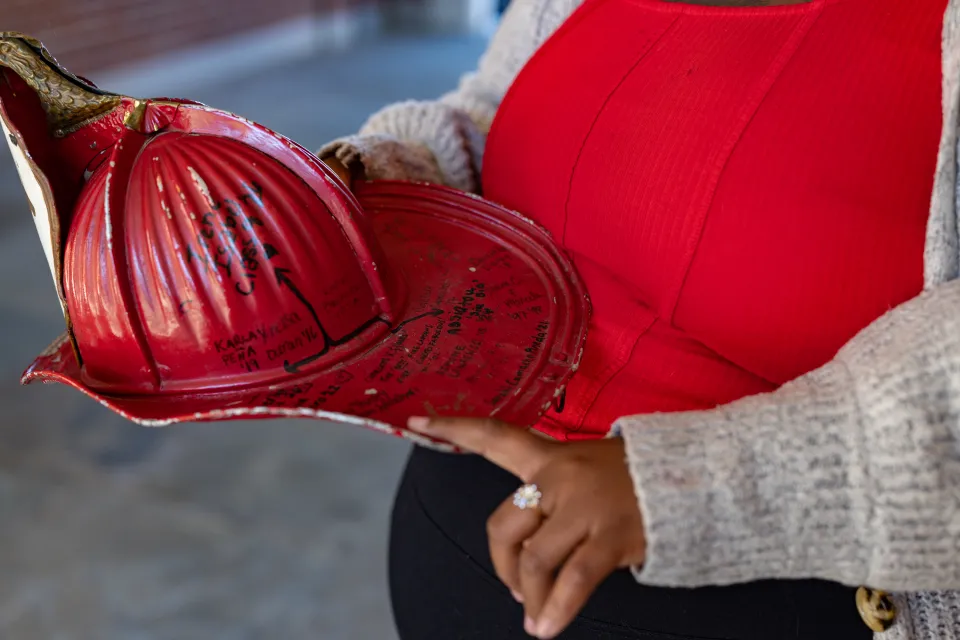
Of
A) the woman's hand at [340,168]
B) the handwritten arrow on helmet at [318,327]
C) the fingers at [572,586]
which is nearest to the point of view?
the fingers at [572,586]

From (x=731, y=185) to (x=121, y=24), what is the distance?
135 inches

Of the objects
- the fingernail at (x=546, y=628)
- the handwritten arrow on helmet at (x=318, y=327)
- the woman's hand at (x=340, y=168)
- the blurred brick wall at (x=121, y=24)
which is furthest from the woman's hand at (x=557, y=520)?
the blurred brick wall at (x=121, y=24)

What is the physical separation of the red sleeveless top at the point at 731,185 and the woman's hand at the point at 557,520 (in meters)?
0.16

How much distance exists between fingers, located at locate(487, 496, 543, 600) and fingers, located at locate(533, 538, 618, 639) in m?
0.02

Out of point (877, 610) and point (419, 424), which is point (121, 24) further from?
point (877, 610)

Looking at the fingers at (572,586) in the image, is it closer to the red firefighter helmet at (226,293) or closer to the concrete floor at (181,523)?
the red firefighter helmet at (226,293)

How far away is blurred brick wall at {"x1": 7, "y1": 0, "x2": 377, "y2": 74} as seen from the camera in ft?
9.72

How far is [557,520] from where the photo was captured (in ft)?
1.22

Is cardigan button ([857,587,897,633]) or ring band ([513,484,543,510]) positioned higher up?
ring band ([513,484,543,510])

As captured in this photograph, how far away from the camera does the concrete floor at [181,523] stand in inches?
52.4

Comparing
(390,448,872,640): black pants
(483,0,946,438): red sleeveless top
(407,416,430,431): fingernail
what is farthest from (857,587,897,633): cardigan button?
(407,416,430,431): fingernail

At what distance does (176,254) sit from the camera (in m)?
0.44

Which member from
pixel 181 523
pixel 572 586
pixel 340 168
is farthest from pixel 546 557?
pixel 181 523

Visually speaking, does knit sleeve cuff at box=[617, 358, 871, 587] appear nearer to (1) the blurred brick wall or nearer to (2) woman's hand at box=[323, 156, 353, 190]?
(2) woman's hand at box=[323, 156, 353, 190]
